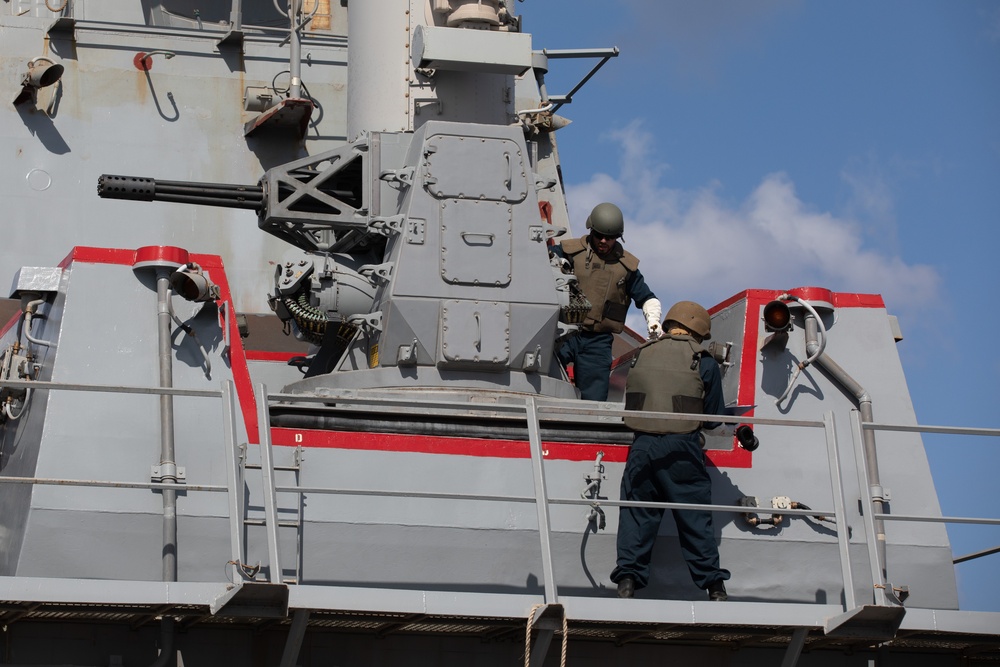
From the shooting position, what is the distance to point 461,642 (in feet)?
26.8

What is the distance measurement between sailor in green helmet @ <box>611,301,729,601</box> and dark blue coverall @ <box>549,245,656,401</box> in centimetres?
157

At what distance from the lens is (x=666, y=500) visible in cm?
855

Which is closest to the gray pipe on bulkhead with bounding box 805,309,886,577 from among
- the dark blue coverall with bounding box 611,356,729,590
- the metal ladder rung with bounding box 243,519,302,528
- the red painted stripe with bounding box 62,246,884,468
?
the red painted stripe with bounding box 62,246,884,468

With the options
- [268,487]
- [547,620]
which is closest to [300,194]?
[268,487]

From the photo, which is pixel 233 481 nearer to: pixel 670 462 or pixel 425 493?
pixel 425 493

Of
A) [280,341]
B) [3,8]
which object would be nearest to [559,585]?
[280,341]

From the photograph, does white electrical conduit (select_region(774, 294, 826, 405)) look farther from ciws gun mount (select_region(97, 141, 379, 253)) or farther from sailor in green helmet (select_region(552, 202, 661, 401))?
ciws gun mount (select_region(97, 141, 379, 253))

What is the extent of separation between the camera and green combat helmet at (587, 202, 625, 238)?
10.2 metres

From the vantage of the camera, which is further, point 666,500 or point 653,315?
point 653,315

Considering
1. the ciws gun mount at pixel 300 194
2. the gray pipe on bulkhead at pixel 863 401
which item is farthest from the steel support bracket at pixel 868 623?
the ciws gun mount at pixel 300 194

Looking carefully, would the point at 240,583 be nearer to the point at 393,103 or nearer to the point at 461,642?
the point at 461,642

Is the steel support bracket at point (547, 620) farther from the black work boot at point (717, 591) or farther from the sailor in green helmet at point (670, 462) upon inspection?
the black work boot at point (717, 591)

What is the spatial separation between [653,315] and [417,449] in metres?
1.94

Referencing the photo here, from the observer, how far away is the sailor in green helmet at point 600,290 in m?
10.3
